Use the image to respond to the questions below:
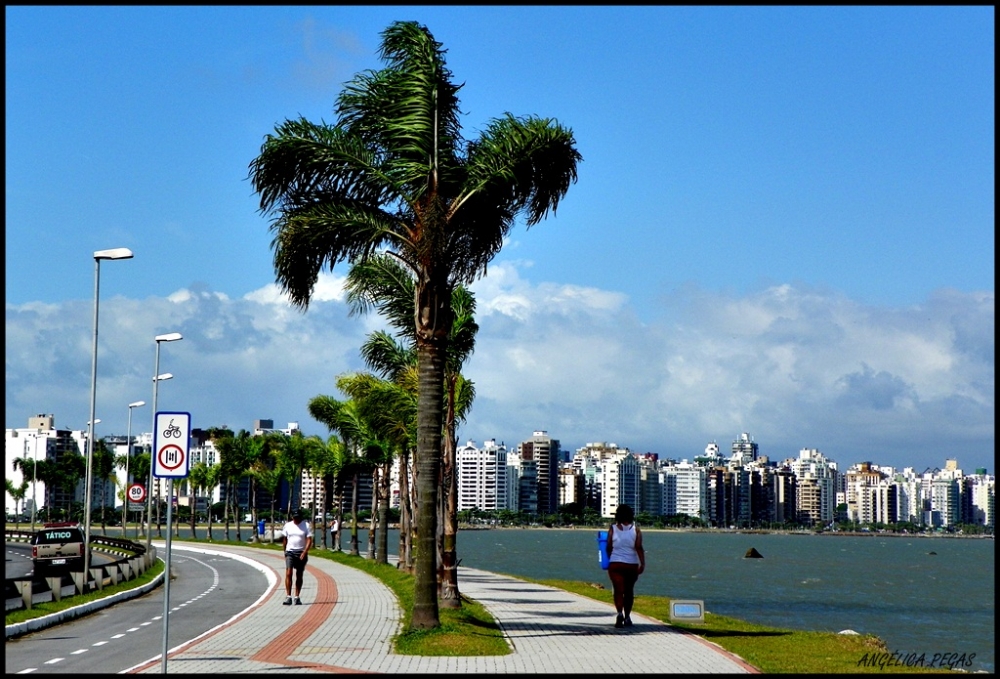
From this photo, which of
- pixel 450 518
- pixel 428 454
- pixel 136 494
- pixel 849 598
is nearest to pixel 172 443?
pixel 428 454

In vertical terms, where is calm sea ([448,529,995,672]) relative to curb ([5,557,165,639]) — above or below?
below

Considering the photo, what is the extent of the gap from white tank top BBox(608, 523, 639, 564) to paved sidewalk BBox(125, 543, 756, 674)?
3.92 feet

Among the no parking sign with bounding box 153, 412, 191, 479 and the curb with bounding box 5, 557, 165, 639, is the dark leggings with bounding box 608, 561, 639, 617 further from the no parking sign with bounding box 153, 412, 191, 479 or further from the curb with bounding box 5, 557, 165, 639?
the curb with bounding box 5, 557, 165, 639

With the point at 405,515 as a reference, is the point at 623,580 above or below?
above

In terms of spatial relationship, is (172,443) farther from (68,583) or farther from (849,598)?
(849,598)

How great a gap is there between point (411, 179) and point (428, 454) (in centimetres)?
457

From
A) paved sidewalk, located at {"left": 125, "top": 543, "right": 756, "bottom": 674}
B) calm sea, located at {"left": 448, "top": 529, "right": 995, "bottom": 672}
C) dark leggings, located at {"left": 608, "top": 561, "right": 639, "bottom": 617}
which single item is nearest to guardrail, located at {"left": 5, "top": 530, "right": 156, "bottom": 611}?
paved sidewalk, located at {"left": 125, "top": 543, "right": 756, "bottom": 674}

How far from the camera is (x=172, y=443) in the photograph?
47.9ft

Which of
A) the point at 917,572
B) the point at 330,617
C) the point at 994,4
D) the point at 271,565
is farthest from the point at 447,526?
the point at 917,572

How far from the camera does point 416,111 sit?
64.3 feet

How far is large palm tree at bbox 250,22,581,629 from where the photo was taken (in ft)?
63.6

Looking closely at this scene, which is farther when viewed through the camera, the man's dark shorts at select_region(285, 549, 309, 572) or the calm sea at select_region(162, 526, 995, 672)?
the calm sea at select_region(162, 526, 995, 672)

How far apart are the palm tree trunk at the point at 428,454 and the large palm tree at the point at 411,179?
0.03 m

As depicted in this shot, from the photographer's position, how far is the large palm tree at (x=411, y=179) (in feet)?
63.6
